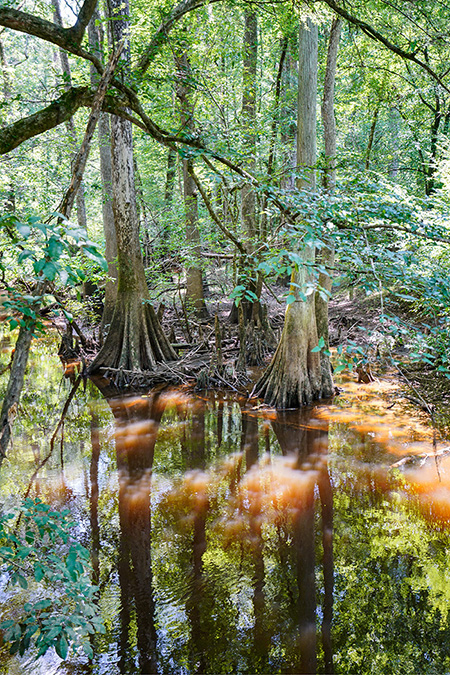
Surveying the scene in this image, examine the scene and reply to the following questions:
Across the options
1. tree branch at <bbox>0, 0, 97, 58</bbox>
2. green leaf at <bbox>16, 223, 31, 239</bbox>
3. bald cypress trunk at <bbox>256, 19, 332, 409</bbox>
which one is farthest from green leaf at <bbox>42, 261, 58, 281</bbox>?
bald cypress trunk at <bbox>256, 19, 332, 409</bbox>

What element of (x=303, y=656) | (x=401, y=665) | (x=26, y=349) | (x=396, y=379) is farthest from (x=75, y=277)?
(x=396, y=379)

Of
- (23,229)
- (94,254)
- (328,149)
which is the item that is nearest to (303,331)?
(328,149)

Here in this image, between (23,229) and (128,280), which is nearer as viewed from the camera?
(23,229)

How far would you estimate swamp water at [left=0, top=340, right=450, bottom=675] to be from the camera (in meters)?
3.15

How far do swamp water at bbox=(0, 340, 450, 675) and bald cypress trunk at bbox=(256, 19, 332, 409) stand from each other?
0.39m

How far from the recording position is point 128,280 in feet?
30.7

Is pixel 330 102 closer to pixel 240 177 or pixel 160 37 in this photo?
pixel 160 37

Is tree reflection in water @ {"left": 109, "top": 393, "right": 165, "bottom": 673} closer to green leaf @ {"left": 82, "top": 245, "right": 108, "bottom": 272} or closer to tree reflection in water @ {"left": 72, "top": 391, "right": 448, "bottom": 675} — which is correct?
tree reflection in water @ {"left": 72, "top": 391, "right": 448, "bottom": 675}

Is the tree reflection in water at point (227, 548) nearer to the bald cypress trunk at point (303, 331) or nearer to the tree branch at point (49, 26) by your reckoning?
the bald cypress trunk at point (303, 331)

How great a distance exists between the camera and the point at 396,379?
8867 mm

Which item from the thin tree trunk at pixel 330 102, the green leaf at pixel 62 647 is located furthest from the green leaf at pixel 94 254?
the thin tree trunk at pixel 330 102

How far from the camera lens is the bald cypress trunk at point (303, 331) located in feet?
24.1

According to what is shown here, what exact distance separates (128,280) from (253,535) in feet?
20.1

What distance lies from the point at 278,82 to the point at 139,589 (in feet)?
36.4
